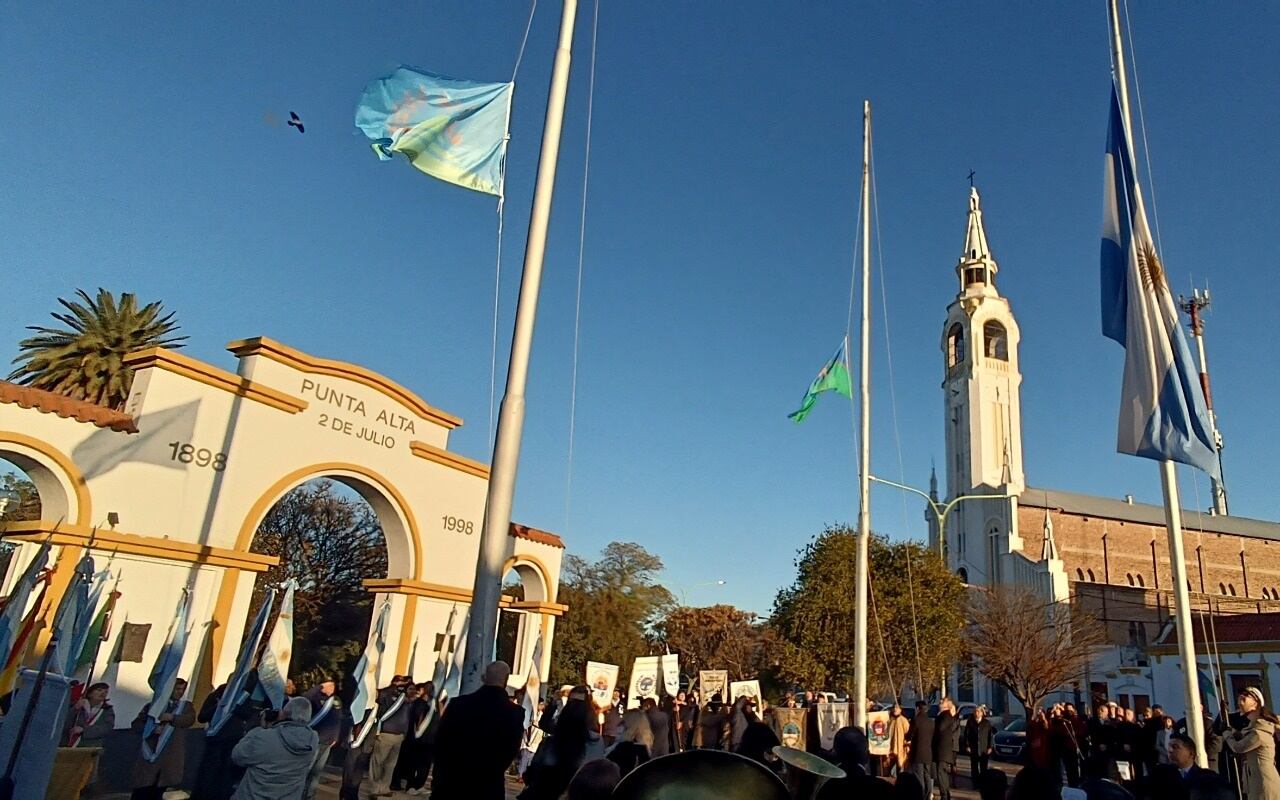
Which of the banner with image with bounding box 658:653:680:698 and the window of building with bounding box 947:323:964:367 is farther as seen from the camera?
the window of building with bounding box 947:323:964:367

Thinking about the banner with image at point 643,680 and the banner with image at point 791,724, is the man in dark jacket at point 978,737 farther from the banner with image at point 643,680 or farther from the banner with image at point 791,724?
the banner with image at point 643,680

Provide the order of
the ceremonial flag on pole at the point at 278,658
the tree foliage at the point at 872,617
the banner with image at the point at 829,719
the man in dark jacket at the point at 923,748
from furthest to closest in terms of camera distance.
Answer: the tree foliage at the point at 872,617 < the banner with image at the point at 829,719 < the man in dark jacket at the point at 923,748 < the ceremonial flag on pole at the point at 278,658

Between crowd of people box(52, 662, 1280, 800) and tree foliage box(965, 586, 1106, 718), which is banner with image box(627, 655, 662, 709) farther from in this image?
tree foliage box(965, 586, 1106, 718)

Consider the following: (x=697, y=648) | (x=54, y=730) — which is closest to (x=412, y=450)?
(x=54, y=730)

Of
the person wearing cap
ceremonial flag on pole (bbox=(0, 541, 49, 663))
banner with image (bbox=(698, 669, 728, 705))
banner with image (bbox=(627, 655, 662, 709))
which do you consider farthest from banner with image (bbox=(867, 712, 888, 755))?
ceremonial flag on pole (bbox=(0, 541, 49, 663))

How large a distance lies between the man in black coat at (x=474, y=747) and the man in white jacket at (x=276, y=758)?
4.70ft

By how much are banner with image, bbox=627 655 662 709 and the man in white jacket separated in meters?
13.4

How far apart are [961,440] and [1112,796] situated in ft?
216

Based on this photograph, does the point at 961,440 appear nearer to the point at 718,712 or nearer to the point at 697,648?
the point at 697,648

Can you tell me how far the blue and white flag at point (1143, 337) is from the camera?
928 centimetres

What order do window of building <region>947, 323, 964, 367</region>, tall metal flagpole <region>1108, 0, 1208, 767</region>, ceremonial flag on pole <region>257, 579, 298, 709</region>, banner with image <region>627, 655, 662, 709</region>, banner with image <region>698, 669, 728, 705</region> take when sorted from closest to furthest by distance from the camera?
tall metal flagpole <region>1108, 0, 1208, 767</region>, ceremonial flag on pole <region>257, 579, 298, 709</region>, banner with image <region>627, 655, 662, 709</region>, banner with image <region>698, 669, 728, 705</region>, window of building <region>947, 323, 964, 367</region>

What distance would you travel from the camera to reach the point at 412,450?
17859 millimetres

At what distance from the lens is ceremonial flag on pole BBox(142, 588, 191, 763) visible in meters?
8.95

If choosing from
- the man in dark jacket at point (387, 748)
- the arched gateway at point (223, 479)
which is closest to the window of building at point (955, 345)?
the arched gateway at point (223, 479)
